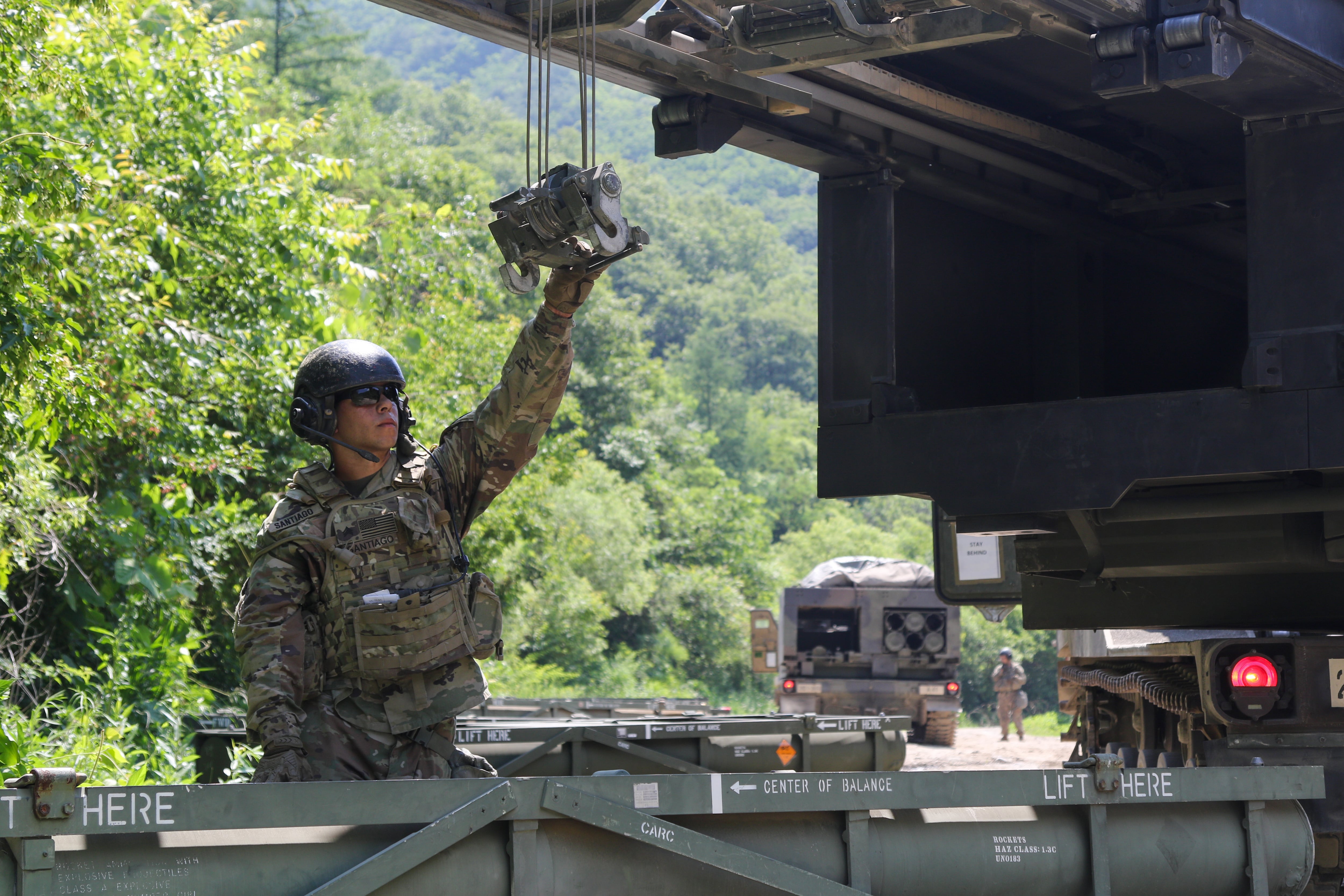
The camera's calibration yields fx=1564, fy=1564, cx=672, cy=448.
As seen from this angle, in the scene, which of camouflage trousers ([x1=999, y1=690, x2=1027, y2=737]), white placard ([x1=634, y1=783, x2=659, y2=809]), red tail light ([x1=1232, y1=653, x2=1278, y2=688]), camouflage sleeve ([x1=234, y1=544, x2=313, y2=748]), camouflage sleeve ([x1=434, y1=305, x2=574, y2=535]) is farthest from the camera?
camouflage trousers ([x1=999, y1=690, x2=1027, y2=737])

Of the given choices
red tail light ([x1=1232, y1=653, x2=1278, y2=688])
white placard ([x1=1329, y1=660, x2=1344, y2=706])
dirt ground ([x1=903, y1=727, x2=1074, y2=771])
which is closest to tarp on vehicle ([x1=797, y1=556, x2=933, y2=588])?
dirt ground ([x1=903, y1=727, x2=1074, y2=771])

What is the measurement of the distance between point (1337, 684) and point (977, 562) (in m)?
1.74

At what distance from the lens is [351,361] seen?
419 centimetres

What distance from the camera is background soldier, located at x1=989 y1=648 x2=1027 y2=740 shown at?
79.5ft

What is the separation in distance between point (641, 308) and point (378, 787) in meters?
85.4

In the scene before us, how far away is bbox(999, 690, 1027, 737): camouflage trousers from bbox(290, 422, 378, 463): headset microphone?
68.8 feet

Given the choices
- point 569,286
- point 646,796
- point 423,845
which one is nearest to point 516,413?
point 569,286

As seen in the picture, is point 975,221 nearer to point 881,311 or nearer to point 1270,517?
point 881,311

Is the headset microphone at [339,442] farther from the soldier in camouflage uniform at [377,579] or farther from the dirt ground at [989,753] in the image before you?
the dirt ground at [989,753]

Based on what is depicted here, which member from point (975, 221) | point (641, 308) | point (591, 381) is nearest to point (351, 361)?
point (975, 221)

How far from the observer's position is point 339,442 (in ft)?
13.7

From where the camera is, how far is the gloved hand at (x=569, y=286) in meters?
3.94

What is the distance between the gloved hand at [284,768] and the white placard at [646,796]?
2.98 ft

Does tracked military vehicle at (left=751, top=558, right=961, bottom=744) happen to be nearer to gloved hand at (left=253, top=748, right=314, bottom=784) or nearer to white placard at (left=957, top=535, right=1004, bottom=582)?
white placard at (left=957, top=535, right=1004, bottom=582)
